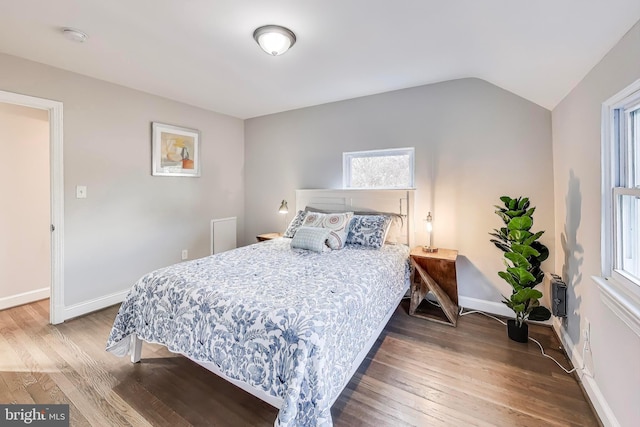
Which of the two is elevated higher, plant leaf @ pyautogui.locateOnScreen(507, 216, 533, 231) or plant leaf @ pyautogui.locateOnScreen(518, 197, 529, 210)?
plant leaf @ pyautogui.locateOnScreen(518, 197, 529, 210)

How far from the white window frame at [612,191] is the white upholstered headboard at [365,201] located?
159cm

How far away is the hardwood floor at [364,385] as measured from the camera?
1.55 metres

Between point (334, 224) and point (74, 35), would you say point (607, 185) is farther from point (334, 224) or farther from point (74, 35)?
point (74, 35)

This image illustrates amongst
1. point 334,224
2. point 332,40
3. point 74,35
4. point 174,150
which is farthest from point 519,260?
point 174,150

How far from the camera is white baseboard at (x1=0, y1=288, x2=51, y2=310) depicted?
118 inches

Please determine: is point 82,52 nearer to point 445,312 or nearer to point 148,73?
point 148,73

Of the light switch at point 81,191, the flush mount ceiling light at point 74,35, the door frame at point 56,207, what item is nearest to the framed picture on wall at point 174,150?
the light switch at point 81,191

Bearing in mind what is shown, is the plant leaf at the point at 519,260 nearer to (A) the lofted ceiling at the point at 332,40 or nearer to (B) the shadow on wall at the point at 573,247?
(B) the shadow on wall at the point at 573,247

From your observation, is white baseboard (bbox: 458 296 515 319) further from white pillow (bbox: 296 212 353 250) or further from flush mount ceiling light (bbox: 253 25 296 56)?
flush mount ceiling light (bbox: 253 25 296 56)

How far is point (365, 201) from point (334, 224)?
0.57m

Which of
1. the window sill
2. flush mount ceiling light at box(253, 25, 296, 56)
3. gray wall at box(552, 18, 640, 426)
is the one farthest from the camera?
flush mount ceiling light at box(253, 25, 296, 56)

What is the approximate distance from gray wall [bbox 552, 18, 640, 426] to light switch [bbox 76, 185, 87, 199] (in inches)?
163

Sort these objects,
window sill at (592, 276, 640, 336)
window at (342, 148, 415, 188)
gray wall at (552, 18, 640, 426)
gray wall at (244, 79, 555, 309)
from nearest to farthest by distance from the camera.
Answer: window sill at (592, 276, 640, 336)
gray wall at (552, 18, 640, 426)
gray wall at (244, 79, 555, 309)
window at (342, 148, 415, 188)

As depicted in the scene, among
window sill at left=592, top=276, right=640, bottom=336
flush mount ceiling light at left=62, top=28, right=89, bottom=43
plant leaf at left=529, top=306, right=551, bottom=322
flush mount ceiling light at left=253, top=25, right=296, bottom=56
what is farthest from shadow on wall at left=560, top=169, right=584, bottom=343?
flush mount ceiling light at left=62, top=28, right=89, bottom=43
